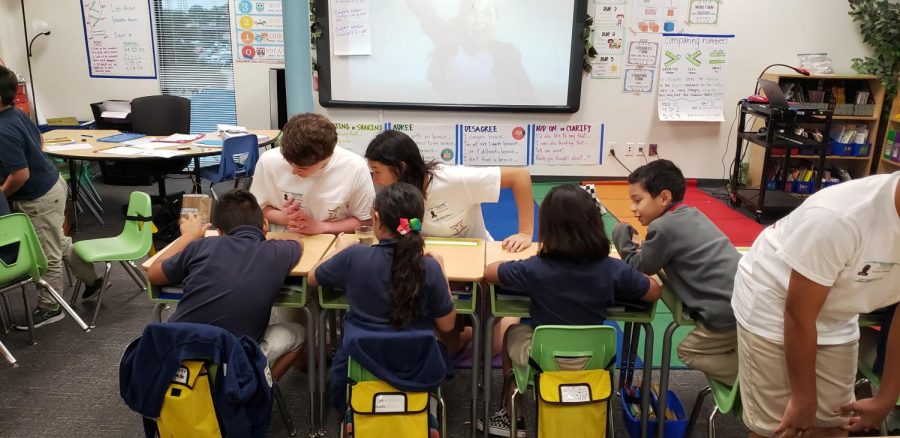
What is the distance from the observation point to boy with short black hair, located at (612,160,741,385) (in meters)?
2.05

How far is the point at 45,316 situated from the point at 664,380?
9.96 ft

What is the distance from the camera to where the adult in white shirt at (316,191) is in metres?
2.62

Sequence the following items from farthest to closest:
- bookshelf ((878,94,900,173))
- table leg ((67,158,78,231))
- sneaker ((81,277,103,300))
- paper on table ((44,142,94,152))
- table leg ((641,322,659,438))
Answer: bookshelf ((878,94,900,173)) < table leg ((67,158,78,231)) < paper on table ((44,142,94,152)) < sneaker ((81,277,103,300)) < table leg ((641,322,659,438))

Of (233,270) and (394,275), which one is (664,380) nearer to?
(394,275)

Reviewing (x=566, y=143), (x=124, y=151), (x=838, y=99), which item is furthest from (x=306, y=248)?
(x=838, y=99)

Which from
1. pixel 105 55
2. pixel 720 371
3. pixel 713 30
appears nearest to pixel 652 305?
pixel 720 371

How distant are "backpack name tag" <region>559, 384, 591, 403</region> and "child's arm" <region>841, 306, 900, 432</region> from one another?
0.67 m

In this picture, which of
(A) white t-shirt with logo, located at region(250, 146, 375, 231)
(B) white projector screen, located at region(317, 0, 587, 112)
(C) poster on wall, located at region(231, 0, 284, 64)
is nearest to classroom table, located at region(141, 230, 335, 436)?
(A) white t-shirt with logo, located at region(250, 146, 375, 231)

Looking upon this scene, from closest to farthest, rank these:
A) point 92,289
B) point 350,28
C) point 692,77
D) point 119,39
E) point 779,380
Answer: point 779,380
point 92,289
point 350,28
point 692,77
point 119,39

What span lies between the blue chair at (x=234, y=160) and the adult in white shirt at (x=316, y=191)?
1.77 m

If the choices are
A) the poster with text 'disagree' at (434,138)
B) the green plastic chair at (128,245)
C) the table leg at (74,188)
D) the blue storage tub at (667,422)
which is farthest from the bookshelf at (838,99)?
the table leg at (74,188)

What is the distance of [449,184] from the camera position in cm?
261

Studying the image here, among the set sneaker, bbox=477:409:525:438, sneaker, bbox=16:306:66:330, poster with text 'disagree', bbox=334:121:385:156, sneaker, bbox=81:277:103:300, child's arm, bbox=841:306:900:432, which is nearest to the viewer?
child's arm, bbox=841:306:900:432

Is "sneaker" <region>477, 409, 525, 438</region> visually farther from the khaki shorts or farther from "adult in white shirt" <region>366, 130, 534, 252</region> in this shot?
the khaki shorts
